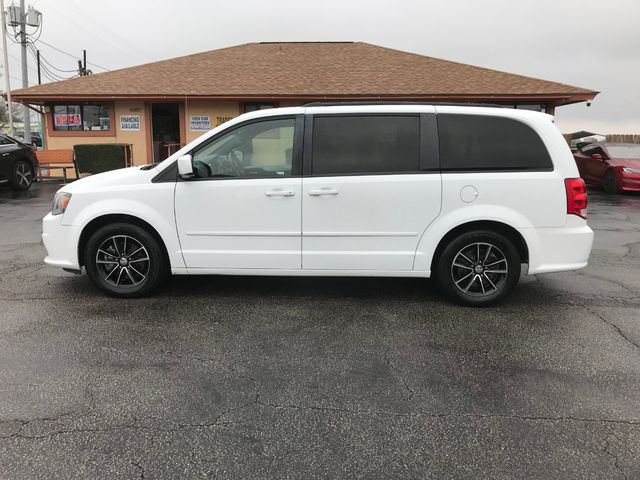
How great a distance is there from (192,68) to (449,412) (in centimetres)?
1902

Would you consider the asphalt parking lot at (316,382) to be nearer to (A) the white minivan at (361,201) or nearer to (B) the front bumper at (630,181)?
(A) the white minivan at (361,201)

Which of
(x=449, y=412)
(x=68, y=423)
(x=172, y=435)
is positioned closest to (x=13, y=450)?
(x=68, y=423)

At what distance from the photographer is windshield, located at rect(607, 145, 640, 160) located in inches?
605

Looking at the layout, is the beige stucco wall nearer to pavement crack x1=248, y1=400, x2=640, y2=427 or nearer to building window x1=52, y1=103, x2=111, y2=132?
building window x1=52, y1=103, x2=111, y2=132

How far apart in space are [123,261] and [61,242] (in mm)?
611

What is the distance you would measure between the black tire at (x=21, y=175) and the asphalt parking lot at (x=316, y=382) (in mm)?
9888

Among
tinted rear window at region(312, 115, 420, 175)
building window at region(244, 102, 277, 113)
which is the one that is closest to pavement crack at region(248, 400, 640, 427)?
tinted rear window at region(312, 115, 420, 175)

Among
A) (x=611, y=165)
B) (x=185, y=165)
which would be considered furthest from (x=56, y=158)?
(x=611, y=165)

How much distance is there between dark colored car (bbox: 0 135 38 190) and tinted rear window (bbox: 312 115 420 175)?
39.8 ft

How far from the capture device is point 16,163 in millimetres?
Answer: 14320

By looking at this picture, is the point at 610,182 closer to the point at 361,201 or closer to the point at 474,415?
the point at 361,201

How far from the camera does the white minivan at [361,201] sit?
487cm

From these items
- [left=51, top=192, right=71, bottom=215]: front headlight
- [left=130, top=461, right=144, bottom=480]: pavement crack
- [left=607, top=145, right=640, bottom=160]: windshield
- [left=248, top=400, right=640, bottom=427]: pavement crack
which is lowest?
[left=130, top=461, right=144, bottom=480]: pavement crack

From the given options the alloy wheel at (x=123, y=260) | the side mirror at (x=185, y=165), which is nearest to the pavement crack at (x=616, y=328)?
the side mirror at (x=185, y=165)
